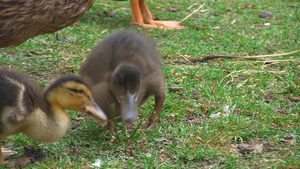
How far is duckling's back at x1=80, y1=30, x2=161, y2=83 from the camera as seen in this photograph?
138 inches

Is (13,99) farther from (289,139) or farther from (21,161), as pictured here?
(289,139)

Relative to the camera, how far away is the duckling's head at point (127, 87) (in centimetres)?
313

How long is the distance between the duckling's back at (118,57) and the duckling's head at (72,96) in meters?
0.37

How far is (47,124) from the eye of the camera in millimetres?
2984

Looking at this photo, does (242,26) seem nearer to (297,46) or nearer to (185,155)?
(297,46)

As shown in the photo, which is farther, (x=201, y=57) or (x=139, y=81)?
(x=201, y=57)

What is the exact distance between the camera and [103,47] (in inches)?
145

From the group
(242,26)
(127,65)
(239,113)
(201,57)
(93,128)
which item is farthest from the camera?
(242,26)

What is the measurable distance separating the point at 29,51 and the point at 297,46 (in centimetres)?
330

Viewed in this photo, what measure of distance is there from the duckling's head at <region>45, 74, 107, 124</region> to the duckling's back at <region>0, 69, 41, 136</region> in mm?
158

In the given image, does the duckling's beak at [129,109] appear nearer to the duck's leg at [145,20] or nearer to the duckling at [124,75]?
the duckling at [124,75]

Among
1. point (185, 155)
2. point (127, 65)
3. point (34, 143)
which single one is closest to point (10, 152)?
point (34, 143)

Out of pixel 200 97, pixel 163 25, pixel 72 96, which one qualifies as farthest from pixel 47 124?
pixel 163 25

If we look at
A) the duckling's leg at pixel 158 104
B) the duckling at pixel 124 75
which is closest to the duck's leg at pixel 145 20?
the duckling at pixel 124 75
